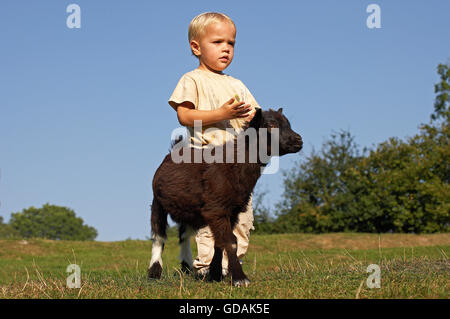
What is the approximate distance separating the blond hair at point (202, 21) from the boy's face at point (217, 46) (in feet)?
0.14

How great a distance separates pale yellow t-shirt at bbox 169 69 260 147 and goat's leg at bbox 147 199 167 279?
85 centimetres

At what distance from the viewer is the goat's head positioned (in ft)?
15.4

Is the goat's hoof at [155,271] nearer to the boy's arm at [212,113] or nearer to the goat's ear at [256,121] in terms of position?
the boy's arm at [212,113]

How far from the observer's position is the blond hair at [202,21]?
5.29 m

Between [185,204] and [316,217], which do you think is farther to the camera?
[316,217]

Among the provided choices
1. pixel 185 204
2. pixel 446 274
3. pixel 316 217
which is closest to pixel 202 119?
pixel 185 204

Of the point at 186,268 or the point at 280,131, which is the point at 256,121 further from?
the point at 186,268

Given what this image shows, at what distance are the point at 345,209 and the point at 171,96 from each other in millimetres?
23545

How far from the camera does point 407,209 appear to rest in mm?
26219

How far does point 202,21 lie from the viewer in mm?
5320

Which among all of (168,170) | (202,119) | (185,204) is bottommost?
(185,204)
